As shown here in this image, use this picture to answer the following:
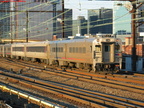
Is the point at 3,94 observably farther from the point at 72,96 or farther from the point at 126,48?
the point at 126,48

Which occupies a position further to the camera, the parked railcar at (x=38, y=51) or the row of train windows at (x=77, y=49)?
the parked railcar at (x=38, y=51)

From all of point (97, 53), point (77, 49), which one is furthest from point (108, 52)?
point (77, 49)

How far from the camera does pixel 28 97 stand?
10656 mm

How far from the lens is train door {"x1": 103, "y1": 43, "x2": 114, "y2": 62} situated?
61.4 ft

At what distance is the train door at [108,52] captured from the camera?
18.7m

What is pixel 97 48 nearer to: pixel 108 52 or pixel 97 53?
pixel 97 53

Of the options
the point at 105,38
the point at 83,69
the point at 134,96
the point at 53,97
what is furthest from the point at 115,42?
the point at 53,97

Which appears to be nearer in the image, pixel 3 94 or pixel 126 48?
pixel 3 94

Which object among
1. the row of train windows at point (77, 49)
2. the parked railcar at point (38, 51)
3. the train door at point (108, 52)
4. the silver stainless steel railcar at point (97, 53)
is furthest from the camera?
the parked railcar at point (38, 51)

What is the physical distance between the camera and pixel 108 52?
18844 mm

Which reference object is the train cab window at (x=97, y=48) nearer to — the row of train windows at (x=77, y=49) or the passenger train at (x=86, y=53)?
the passenger train at (x=86, y=53)

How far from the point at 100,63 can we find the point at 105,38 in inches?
76.9

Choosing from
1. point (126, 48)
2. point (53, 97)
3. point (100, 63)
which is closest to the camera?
point (53, 97)

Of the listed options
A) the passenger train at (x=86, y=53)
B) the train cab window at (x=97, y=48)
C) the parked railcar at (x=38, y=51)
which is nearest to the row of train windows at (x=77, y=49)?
the passenger train at (x=86, y=53)
